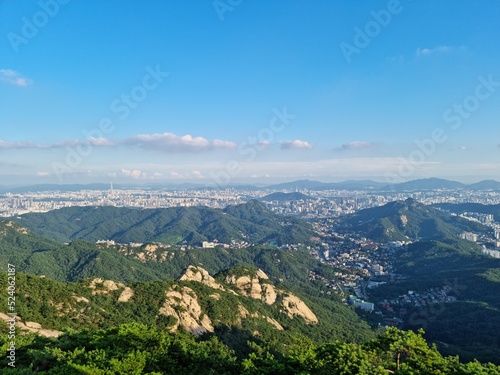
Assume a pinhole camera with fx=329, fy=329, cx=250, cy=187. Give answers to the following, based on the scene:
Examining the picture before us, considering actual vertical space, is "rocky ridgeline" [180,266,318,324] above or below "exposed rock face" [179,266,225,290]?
below

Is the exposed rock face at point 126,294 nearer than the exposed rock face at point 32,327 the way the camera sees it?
No

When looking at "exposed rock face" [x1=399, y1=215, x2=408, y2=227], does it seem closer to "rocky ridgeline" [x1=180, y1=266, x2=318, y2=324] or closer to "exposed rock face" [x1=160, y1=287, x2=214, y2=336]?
"rocky ridgeline" [x1=180, y1=266, x2=318, y2=324]

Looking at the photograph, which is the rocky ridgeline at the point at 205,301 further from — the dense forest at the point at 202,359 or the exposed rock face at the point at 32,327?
the dense forest at the point at 202,359

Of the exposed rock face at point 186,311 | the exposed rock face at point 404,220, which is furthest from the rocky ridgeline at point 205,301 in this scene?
the exposed rock face at point 404,220

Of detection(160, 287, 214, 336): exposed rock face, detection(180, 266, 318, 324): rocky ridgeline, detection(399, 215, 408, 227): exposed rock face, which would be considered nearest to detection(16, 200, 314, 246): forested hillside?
detection(399, 215, 408, 227): exposed rock face

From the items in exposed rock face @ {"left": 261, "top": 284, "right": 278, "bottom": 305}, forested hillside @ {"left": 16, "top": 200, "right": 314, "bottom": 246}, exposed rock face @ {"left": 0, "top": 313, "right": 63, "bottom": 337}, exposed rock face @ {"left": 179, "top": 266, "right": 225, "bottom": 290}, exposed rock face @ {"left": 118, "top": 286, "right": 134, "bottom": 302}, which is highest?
exposed rock face @ {"left": 0, "top": 313, "right": 63, "bottom": 337}
